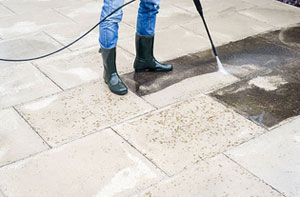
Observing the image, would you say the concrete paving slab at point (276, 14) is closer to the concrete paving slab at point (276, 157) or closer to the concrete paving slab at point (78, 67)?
the concrete paving slab at point (78, 67)

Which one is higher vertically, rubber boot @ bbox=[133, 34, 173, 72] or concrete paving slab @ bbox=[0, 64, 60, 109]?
rubber boot @ bbox=[133, 34, 173, 72]

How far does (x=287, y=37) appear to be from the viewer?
5000 mm

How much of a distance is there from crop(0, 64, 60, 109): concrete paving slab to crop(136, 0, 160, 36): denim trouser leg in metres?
0.90

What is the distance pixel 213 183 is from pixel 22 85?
6.45ft

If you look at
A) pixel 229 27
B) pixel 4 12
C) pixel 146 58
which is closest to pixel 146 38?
pixel 146 58

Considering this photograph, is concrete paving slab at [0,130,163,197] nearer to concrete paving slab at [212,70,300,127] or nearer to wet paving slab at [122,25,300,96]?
wet paving slab at [122,25,300,96]

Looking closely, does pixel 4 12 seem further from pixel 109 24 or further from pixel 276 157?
pixel 276 157

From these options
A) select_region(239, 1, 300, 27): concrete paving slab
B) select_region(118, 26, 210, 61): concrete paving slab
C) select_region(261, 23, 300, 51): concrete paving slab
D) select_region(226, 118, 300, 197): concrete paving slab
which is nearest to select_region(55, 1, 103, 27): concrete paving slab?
select_region(118, 26, 210, 61): concrete paving slab

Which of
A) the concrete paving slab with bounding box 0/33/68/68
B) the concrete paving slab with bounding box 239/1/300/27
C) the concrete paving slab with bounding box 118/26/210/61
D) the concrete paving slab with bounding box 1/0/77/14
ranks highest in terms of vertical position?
the concrete paving slab with bounding box 239/1/300/27

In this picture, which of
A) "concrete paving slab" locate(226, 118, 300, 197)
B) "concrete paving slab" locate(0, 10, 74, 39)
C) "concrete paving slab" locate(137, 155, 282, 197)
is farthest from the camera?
"concrete paving slab" locate(0, 10, 74, 39)

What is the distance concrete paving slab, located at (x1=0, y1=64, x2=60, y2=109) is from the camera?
3.67 m

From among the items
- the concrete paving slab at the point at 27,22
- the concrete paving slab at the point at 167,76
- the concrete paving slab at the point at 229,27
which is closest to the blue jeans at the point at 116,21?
the concrete paving slab at the point at 167,76

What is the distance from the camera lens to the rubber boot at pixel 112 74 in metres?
3.71

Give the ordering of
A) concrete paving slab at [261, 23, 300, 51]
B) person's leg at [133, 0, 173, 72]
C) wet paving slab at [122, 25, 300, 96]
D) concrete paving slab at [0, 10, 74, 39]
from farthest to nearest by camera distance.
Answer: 1. concrete paving slab at [0, 10, 74, 39]
2. concrete paving slab at [261, 23, 300, 51]
3. wet paving slab at [122, 25, 300, 96]
4. person's leg at [133, 0, 173, 72]
